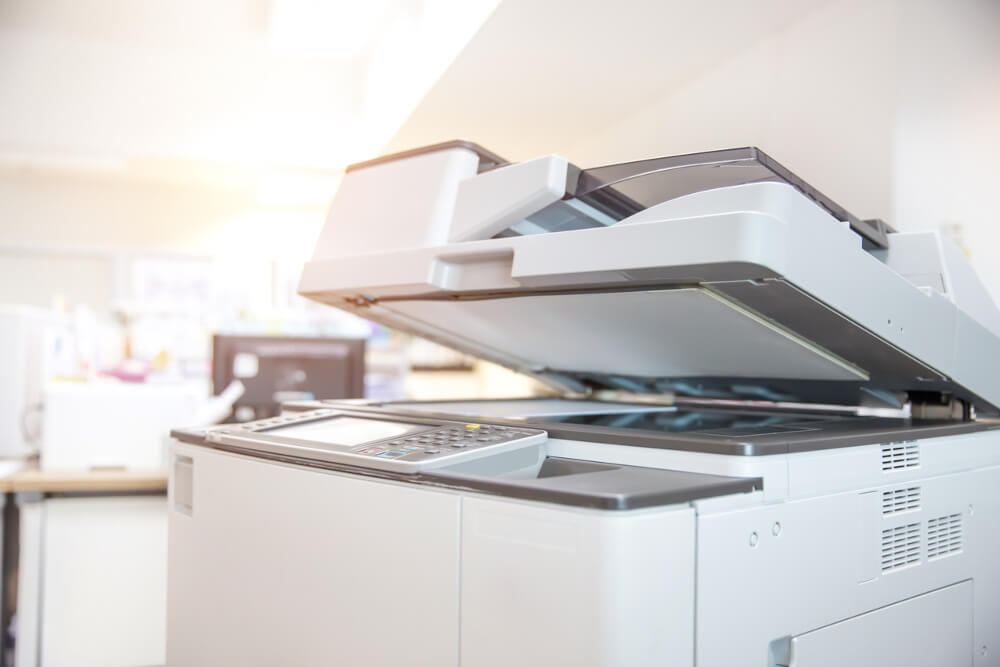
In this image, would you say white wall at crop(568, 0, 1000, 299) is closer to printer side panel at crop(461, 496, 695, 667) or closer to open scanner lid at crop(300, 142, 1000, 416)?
open scanner lid at crop(300, 142, 1000, 416)

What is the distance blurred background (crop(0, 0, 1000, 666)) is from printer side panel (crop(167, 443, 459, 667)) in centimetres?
47

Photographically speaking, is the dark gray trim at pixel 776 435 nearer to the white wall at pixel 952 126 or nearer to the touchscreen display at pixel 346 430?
the touchscreen display at pixel 346 430

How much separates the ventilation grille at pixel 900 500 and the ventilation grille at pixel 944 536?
0.13 feet

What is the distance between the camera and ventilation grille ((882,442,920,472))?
2.86ft

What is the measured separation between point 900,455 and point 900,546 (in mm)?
102

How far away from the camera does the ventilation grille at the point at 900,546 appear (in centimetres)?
86

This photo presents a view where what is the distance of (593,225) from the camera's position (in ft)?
3.13

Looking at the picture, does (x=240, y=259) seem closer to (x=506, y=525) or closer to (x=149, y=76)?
(x=149, y=76)

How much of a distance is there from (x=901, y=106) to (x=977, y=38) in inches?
14.3

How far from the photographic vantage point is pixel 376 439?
902mm

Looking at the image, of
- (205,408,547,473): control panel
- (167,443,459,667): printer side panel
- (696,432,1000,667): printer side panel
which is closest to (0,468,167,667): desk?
(167,443,459,667): printer side panel

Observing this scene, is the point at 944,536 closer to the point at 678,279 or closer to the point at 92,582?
the point at 678,279

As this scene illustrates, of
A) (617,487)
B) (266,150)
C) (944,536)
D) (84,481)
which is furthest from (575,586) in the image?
(266,150)

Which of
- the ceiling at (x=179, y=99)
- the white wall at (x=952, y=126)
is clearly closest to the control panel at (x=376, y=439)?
the white wall at (x=952, y=126)
